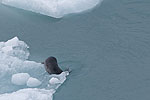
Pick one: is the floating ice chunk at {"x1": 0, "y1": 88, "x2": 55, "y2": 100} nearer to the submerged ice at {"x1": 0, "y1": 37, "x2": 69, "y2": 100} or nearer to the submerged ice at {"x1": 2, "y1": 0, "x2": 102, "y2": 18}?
the submerged ice at {"x1": 0, "y1": 37, "x2": 69, "y2": 100}

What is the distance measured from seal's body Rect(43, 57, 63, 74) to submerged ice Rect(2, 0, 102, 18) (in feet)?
5.33

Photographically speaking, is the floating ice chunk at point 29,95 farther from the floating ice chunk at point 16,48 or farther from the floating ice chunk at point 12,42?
the floating ice chunk at point 12,42

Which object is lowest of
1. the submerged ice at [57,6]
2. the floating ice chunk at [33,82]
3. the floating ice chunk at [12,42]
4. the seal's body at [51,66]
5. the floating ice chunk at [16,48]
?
the floating ice chunk at [33,82]

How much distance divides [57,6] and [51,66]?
1892 mm

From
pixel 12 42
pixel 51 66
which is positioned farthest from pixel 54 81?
pixel 12 42

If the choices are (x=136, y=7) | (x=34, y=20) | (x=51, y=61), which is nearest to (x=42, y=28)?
(x=34, y=20)

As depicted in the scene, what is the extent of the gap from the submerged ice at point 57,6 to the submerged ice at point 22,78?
4.06ft

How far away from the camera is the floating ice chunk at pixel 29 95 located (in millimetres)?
4695

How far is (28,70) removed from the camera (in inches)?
211

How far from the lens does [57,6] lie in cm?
674

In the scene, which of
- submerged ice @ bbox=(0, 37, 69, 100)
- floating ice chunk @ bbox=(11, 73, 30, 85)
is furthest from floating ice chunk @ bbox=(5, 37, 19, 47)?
floating ice chunk @ bbox=(11, 73, 30, 85)

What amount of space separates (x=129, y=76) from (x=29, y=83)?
143 centimetres

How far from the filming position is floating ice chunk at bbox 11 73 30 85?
5082mm

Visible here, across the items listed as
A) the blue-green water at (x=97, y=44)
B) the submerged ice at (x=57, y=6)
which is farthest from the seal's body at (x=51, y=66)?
the submerged ice at (x=57, y=6)
